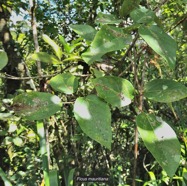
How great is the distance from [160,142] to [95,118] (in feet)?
0.20

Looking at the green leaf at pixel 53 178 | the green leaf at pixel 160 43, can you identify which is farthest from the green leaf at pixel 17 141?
the green leaf at pixel 160 43

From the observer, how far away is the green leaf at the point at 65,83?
1.09 ft

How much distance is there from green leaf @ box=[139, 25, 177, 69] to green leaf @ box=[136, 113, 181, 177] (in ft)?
0.19

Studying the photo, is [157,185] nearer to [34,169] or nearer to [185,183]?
[185,183]

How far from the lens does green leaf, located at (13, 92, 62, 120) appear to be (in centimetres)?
32

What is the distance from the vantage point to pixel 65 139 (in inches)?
88.7

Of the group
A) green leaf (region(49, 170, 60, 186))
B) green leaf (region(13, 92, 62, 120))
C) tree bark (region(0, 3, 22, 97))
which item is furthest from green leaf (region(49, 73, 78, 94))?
tree bark (region(0, 3, 22, 97))

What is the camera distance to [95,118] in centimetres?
28

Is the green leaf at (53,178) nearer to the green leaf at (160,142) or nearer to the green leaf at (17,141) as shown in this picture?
the green leaf at (17,141)

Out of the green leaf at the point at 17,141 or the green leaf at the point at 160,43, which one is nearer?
the green leaf at the point at 160,43

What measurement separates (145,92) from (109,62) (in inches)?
7.8

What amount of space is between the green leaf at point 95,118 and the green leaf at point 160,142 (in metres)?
0.03

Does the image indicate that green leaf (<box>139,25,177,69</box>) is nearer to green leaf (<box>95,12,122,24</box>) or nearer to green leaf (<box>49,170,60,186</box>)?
green leaf (<box>95,12,122,24</box>)

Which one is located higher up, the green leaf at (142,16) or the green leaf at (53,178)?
the green leaf at (142,16)
